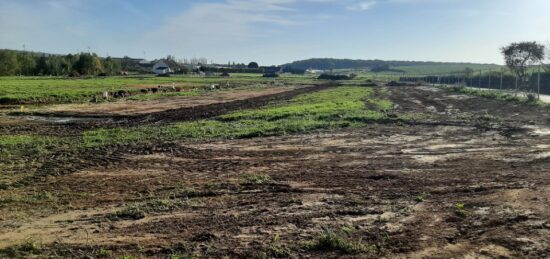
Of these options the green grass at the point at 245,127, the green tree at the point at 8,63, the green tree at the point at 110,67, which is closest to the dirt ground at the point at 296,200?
the green grass at the point at 245,127

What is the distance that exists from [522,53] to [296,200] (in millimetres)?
39979

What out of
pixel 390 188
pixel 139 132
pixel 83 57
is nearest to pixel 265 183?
pixel 390 188

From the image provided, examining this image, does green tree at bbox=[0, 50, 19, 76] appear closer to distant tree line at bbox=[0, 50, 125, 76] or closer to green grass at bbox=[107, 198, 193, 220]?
distant tree line at bbox=[0, 50, 125, 76]

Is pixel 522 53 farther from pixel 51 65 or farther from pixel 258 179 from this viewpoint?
pixel 51 65

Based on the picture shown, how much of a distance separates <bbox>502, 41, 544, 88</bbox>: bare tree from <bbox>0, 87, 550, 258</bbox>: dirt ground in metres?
28.6

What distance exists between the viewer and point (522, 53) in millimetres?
42469

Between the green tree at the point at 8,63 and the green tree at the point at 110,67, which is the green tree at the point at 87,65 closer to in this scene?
the green tree at the point at 110,67

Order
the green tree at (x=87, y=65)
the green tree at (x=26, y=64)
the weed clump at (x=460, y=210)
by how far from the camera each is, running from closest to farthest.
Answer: the weed clump at (x=460, y=210), the green tree at (x=26, y=64), the green tree at (x=87, y=65)

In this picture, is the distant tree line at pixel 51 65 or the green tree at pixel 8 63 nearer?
the green tree at pixel 8 63

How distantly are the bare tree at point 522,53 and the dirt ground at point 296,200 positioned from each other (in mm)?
28557

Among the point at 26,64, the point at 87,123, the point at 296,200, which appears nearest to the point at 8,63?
the point at 26,64

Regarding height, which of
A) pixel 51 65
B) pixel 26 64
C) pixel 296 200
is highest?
pixel 26 64

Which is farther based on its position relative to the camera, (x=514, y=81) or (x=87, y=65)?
(x=87, y=65)

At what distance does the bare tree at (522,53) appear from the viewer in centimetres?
4125
